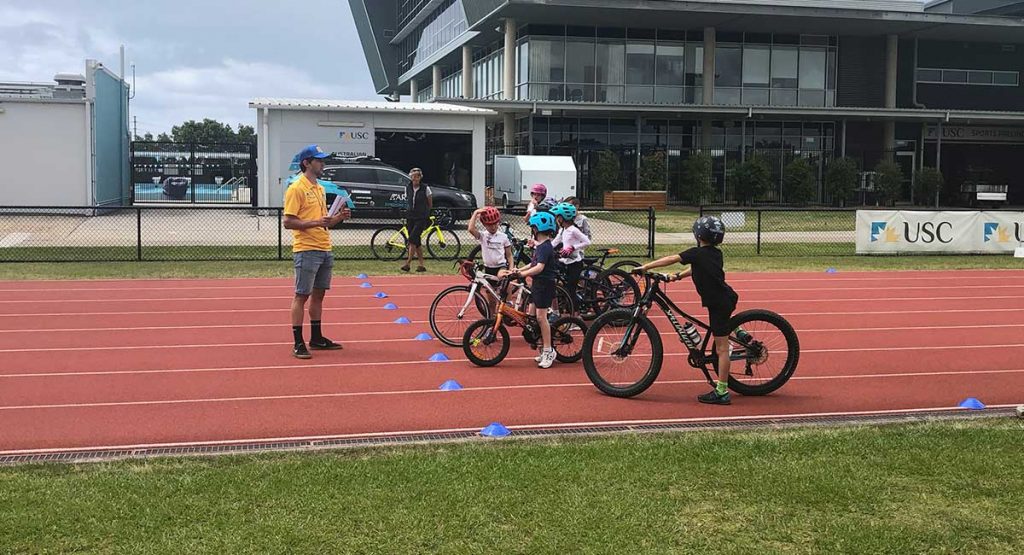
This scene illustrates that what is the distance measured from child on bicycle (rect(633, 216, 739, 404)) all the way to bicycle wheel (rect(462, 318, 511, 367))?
200 cm

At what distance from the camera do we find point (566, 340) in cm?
917

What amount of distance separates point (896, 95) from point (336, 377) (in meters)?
46.5

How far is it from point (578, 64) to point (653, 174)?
618cm

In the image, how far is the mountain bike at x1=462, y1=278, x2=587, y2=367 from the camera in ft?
29.3

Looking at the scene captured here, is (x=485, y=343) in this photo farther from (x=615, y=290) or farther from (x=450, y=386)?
(x=615, y=290)

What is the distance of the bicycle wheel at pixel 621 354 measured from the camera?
767cm

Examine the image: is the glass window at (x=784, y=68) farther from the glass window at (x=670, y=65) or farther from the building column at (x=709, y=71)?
the glass window at (x=670, y=65)

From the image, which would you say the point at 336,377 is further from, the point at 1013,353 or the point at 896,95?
the point at 896,95

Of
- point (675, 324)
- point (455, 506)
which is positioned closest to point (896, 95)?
point (675, 324)

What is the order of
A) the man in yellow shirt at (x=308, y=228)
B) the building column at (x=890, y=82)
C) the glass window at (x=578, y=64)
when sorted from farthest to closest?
the building column at (x=890, y=82), the glass window at (x=578, y=64), the man in yellow shirt at (x=308, y=228)

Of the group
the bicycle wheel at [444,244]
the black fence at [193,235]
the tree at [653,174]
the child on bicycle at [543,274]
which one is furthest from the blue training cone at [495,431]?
the tree at [653,174]

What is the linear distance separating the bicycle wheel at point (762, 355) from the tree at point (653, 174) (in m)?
35.6

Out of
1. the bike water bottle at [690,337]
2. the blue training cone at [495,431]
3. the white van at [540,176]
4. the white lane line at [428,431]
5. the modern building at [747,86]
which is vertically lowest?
the white lane line at [428,431]

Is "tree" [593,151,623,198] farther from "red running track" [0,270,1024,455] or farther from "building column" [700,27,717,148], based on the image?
"red running track" [0,270,1024,455]
